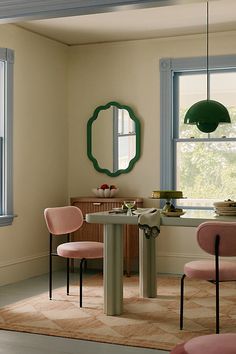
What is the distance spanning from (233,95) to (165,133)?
916mm

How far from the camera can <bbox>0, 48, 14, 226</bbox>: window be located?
668 cm

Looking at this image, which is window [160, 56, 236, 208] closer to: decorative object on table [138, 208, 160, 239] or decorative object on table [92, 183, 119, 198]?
decorative object on table [92, 183, 119, 198]

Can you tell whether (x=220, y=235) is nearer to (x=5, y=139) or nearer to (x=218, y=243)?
(x=218, y=243)

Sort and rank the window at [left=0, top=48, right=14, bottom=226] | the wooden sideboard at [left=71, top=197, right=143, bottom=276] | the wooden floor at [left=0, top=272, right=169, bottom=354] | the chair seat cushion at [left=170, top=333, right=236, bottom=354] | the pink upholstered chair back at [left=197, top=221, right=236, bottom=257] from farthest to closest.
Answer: the wooden sideboard at [left=71, top=197, right=143, bottom=276] → the window at [left=0, top=48, right=14, bottom=226] → the pink upholstered chair back at [left=197, top=221, right=236, bottom=257] → the wooden floor at [left=0, top=272, right=169, bottom=354] → the chair seat cushion at [left=170, top=333, right=236, bottom=354]

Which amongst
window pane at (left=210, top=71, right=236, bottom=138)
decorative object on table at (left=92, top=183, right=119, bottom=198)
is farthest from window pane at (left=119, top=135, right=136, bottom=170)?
window pane at (left=210, top=71, right=236, bottom=138)

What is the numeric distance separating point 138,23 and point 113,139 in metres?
1.53

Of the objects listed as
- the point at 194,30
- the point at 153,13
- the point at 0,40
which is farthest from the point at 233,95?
the point at 0,40

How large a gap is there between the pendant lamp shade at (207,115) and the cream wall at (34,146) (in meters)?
2.28

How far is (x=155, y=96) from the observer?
24.5 feet

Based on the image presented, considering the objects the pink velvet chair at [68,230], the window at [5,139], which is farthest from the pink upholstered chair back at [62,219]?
the window at [5,139]

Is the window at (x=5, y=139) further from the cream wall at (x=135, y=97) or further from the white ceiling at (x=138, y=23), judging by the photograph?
the cream wall at (x=135, y=97)

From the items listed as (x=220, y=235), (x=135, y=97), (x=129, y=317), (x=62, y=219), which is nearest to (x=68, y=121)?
(x=135, y=97)

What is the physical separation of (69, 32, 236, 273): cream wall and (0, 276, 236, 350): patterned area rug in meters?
1.15

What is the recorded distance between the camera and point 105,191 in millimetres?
7410
